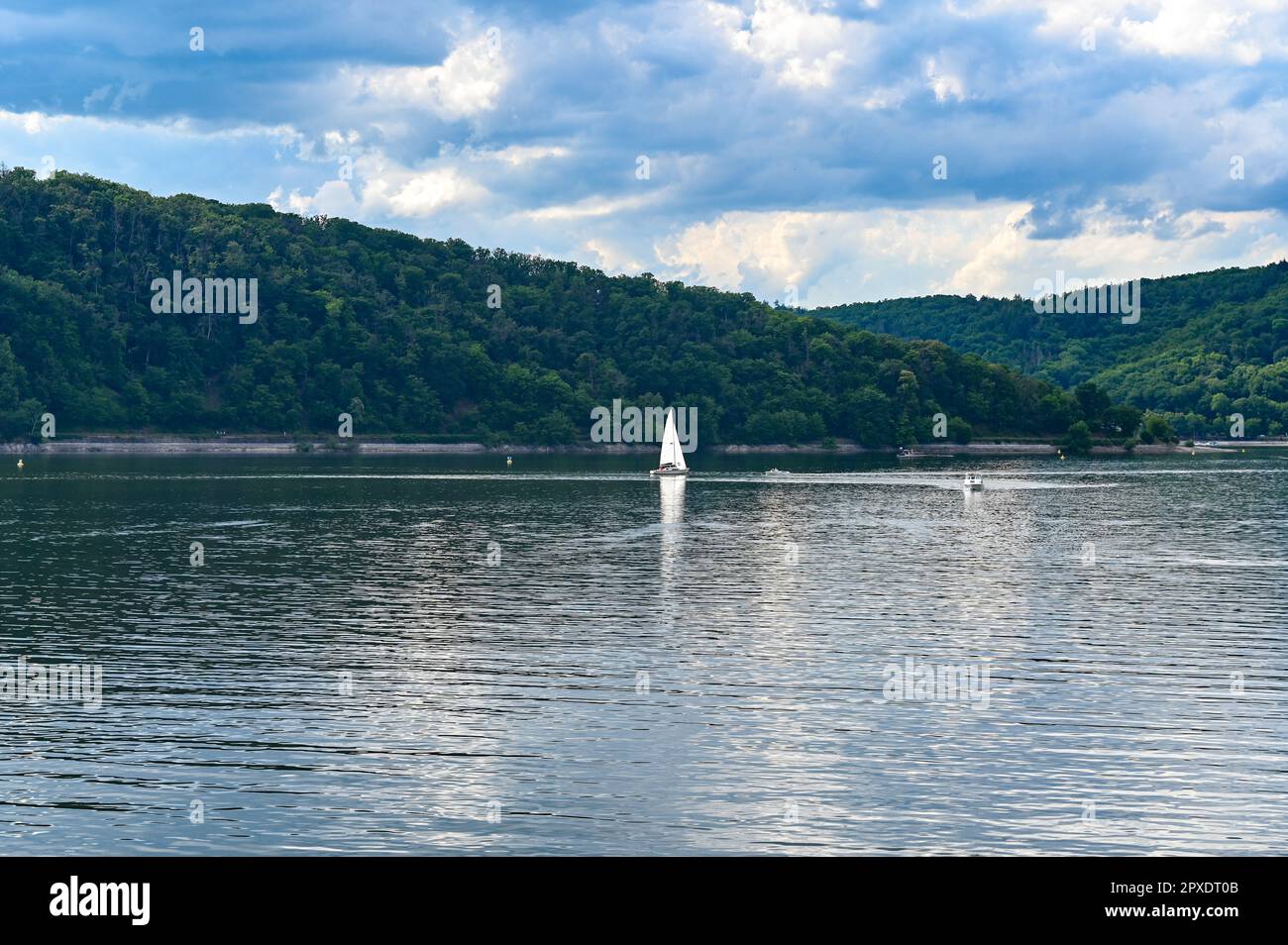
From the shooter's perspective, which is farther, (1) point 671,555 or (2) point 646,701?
(1) point 671,555

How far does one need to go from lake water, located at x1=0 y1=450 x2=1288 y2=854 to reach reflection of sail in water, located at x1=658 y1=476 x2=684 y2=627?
0.60 meters

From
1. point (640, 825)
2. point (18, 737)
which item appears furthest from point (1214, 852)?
point (18, 737)

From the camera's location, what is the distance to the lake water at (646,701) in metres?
37.2

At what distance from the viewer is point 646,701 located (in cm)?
5269

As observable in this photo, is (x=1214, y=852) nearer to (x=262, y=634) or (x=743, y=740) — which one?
(x=743, y=740)

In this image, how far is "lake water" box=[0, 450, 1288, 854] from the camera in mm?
37250

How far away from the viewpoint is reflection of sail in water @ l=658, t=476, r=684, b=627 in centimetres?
7988

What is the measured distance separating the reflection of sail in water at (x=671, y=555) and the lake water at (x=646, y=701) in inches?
23.7

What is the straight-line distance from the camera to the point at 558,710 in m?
51.1

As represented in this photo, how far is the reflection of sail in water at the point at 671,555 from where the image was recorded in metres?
79.9

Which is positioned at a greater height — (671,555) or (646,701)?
(671,555)

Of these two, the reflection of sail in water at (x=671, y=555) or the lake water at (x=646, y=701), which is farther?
the reflection of sail in water at (x=671, y=555)

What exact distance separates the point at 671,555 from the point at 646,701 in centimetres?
5732

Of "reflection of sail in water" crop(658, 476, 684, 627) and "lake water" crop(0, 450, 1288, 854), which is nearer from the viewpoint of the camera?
"lake water" crop(0, 450, 1288, 854)
